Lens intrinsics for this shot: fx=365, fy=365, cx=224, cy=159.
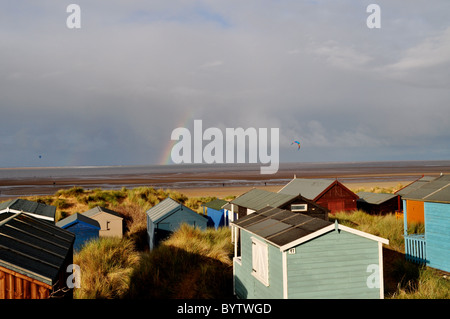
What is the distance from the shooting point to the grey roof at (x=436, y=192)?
1505 cm

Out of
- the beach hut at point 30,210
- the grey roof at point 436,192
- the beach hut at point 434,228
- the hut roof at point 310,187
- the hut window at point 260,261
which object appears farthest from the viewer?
the hut roof at point 310,187

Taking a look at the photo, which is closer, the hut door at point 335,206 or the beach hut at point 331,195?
the beach hut at point 331,195

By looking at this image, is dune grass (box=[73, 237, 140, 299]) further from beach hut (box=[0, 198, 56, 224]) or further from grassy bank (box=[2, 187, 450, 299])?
beach hut (box=[0, 198, 56, 224])

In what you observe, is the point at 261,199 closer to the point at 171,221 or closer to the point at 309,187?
the point at 171,221

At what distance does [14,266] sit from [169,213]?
14572 mm

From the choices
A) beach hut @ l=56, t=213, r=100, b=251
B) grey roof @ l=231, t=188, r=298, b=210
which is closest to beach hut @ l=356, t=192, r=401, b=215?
grey roof @ l=231, t=188, r=298, b=210

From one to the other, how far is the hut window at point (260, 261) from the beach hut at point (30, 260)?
5.73 meters

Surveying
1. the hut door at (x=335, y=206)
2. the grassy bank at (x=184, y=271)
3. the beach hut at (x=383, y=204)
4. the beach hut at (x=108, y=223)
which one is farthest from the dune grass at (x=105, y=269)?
the beach hut at (x=383, y=204)

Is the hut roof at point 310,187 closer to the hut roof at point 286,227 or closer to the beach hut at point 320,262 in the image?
the hut roof at point 286,227

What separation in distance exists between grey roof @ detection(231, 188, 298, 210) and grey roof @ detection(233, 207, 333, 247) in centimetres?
359

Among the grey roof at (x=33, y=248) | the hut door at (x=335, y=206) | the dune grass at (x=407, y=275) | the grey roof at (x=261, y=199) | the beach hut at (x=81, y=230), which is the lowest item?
the dune grass at (x=407, y=275)

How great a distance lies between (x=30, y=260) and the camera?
6930 millimetres

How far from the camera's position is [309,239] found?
10.6 meters
